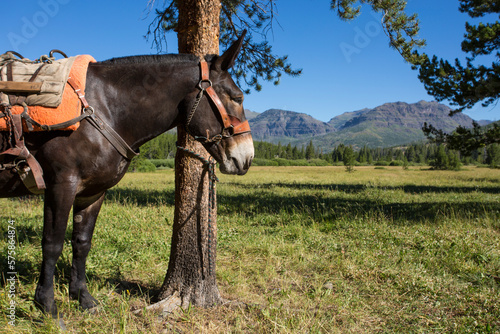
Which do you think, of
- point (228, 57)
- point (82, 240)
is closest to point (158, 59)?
point (228, 57)

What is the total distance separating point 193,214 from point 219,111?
1.38 meters

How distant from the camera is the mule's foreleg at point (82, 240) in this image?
3.22 meters

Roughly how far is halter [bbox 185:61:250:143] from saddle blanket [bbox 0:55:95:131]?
0.94m

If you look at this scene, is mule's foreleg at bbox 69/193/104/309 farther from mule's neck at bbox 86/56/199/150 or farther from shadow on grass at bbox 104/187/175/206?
shadow on grass at bbox 104/187/175/206

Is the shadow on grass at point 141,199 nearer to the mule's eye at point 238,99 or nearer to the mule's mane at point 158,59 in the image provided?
the mule's mane at point 158,59

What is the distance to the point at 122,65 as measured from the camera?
2852 mm

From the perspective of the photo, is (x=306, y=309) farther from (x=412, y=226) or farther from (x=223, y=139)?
(x=412, y=226)

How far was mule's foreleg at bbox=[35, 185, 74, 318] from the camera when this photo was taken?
8.13 ft

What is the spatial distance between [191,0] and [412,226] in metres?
6.34

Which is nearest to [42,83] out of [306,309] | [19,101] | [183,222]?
[19,101]

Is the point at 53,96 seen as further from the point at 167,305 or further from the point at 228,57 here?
the point at 167,305

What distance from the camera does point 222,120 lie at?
274 cm

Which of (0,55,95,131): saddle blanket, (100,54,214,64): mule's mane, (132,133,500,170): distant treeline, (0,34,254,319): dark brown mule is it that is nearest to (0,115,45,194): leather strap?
(0,55,95,131): saddle blanket

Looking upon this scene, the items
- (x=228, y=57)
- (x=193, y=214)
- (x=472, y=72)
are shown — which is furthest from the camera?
(x=472, y=72)
